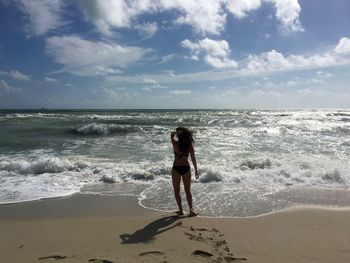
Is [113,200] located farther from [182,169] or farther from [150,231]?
[150,231]

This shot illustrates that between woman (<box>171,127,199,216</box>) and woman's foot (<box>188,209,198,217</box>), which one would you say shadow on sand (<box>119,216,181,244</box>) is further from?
woman (<box>171,127,199,216</box>)

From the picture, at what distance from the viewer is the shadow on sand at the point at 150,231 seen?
195 inches

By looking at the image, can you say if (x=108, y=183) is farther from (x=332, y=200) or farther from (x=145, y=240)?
(x=332, y=200)

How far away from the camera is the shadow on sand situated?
4.96 meters

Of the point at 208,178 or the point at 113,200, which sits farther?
the point at 208,178

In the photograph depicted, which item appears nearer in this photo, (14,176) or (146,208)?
(146,208)

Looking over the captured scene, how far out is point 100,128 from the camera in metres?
24.6

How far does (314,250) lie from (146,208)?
10.4 ft

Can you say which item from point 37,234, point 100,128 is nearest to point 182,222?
point 37,234

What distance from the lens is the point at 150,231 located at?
5316 mm

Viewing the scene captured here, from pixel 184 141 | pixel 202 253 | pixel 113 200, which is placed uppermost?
pixel 184 141

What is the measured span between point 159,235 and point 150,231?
24 centimetres

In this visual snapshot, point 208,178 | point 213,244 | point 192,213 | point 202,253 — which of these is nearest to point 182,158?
point 192,213

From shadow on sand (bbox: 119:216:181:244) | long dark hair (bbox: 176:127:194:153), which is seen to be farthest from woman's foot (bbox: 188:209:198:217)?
long dark hair (bbox: 176:127:194:153)
